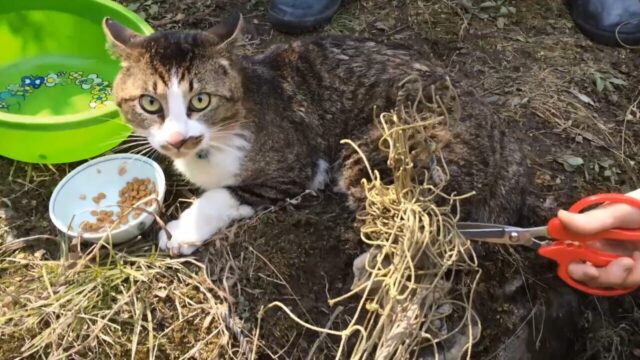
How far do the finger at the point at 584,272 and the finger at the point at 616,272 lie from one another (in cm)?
1

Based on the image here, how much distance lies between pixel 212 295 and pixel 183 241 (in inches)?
10.2

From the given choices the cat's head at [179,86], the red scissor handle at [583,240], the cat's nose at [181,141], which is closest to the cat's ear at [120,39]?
the cat's head at [179,86]

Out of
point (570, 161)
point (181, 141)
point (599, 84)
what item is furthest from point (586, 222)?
point (599, 84)

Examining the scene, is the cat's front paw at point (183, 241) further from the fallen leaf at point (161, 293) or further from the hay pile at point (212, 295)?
the fallen leaf at point (161, 293)

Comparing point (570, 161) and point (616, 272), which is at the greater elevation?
point (616, 272)

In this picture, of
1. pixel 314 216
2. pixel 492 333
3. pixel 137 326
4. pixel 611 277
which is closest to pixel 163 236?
pixel 137 326

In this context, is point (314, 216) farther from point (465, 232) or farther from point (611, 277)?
point (611, 277)

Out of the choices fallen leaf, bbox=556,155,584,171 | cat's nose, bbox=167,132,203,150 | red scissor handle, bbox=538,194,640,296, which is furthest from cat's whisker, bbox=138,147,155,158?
fallen leaf, bbox=556,155,584,171

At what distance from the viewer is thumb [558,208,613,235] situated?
1.89 meters

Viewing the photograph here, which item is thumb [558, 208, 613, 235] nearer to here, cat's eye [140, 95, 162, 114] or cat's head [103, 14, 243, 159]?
cat's head [103, 14, 243, 159]

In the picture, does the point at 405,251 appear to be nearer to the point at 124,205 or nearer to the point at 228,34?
the point at 228,34

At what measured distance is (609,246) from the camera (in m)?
2.07

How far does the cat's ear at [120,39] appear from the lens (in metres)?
2.38

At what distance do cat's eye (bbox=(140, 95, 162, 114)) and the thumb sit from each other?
56.6 inches
